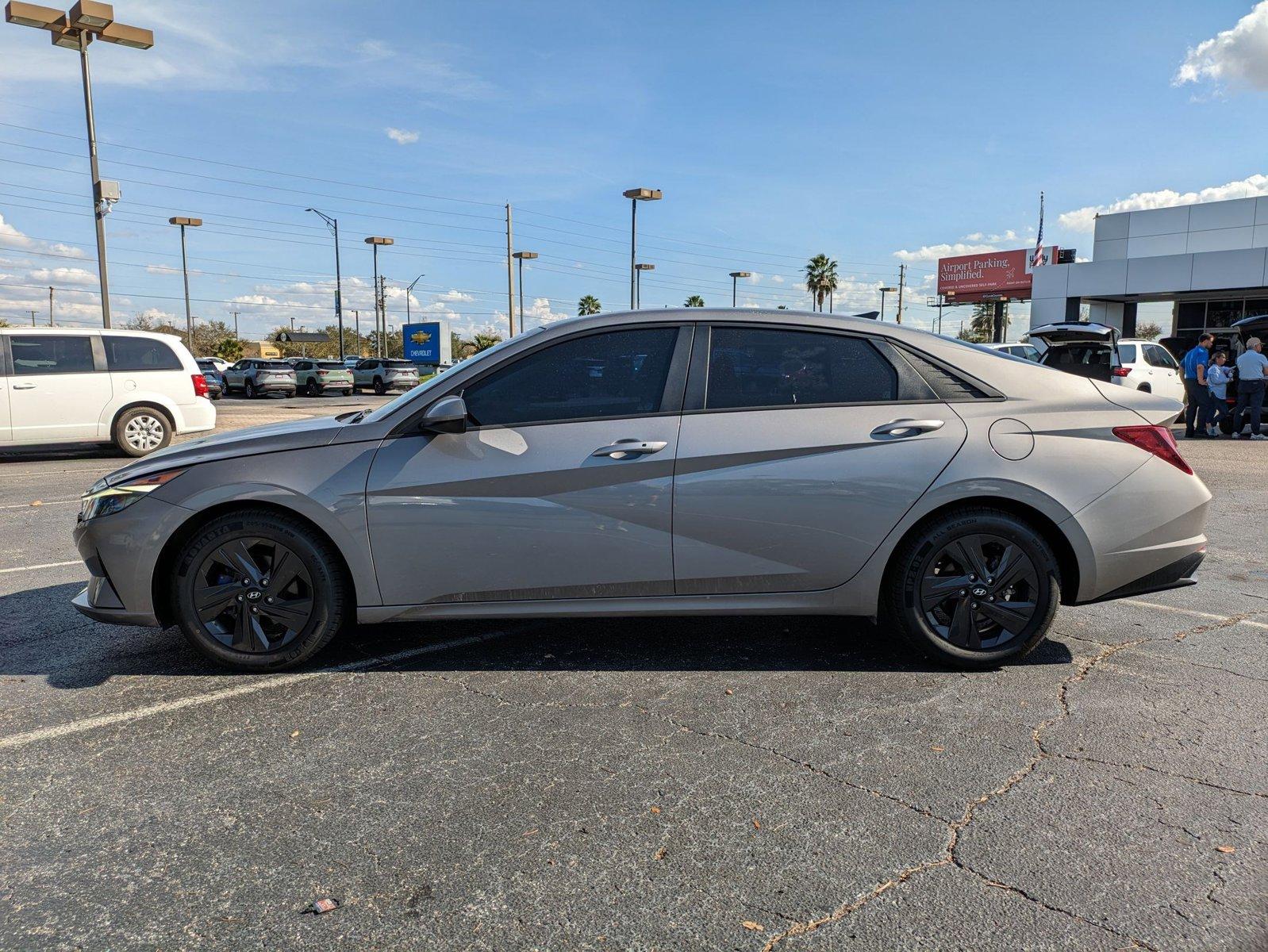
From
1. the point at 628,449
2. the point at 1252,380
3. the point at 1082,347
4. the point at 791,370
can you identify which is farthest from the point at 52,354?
the point at 1252,380

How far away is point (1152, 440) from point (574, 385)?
251 centimetres

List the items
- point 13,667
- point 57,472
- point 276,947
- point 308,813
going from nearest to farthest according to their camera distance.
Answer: point 276,947
point 308,813
point 13,667
point 57,472

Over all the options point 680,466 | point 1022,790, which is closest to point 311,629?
point 680,466

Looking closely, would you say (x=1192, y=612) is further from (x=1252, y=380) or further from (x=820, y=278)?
(x=820, y=278)

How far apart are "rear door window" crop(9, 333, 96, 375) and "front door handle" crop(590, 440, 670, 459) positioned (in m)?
11.0

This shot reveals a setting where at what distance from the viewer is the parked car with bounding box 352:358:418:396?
1550 inches

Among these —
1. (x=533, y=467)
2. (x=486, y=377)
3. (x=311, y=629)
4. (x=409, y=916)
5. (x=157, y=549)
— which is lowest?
(x=409, y=916)

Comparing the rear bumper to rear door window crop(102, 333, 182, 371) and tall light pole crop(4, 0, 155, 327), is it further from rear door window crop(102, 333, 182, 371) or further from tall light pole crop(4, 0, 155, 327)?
tall light pole crop(4, 0, 155, 327)

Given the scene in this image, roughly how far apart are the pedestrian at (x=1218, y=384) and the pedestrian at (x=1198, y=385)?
0.07 m

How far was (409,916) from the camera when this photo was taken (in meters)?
2.22

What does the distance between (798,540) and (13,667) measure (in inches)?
137

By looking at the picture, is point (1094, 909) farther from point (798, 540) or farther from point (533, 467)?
point (533, 467)

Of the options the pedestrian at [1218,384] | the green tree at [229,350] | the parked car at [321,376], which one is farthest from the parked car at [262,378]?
the green tree at [229,350]

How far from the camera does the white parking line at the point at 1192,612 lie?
463 cm
